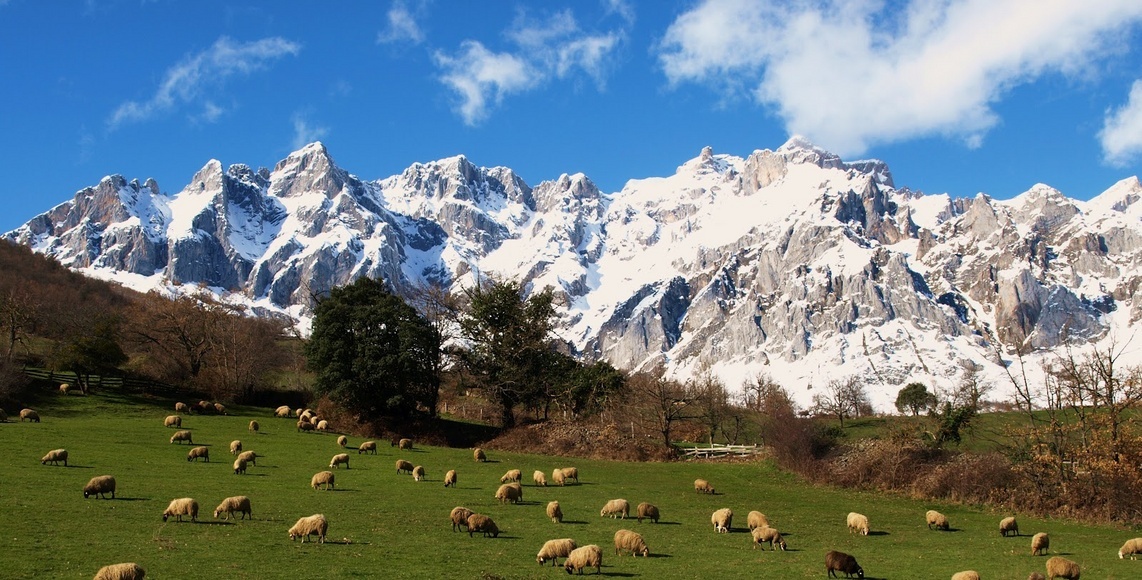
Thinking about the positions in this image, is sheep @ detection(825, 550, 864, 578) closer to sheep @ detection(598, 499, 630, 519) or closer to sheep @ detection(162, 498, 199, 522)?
sheep @ detection(598, 499, 630, 519)

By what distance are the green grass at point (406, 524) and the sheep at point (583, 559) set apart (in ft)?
1.16

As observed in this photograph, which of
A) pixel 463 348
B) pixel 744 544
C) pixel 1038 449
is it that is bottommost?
pixel 744 544

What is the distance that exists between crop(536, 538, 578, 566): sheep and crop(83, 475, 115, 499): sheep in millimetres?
17298

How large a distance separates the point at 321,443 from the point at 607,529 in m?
28.8

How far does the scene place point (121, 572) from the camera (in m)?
17.0

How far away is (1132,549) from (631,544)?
688 inches

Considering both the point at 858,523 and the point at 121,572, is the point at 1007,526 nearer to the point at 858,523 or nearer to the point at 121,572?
the point at 858,523

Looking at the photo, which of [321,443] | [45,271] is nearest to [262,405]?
[321,443]

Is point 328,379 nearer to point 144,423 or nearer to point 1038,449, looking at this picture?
point 144,423

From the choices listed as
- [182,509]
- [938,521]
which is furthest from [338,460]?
[938,521]

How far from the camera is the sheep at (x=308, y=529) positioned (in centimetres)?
2314

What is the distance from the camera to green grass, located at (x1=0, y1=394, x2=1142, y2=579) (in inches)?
811

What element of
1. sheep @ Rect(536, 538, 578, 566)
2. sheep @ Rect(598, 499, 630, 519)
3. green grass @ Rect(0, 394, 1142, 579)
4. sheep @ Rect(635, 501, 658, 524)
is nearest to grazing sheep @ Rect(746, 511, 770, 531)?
green grass @ Rect(0, 394, 1142, 579)

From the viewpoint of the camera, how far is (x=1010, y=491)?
128 ft
